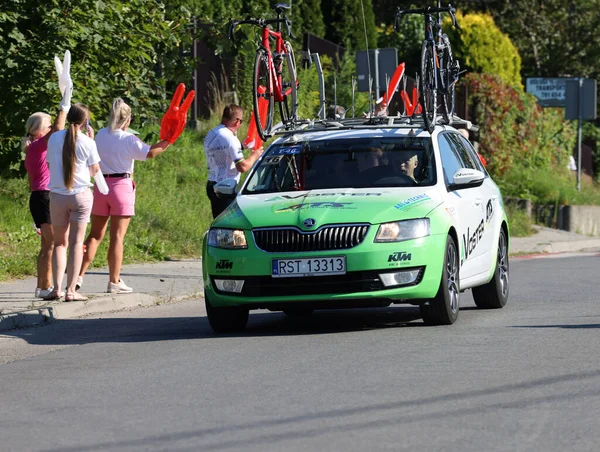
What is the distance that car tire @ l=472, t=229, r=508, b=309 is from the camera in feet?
42.5

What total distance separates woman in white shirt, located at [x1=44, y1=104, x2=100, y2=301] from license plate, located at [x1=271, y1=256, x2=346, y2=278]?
283cm

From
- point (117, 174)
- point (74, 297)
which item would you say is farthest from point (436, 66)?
point (74, 297)

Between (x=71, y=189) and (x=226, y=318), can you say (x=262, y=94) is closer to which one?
(x=71, y=189)

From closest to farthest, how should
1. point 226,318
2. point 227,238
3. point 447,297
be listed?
point 227,238
point 447,297
point 226,318

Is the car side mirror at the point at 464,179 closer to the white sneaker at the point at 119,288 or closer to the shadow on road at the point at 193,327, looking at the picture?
the shadow on road at the point at 193,327

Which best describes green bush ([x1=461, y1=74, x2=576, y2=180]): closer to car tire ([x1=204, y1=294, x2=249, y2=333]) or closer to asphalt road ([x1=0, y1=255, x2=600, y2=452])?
asphalt road ([x1=0, y1=255, x2=600, y2=452])

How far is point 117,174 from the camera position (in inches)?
539

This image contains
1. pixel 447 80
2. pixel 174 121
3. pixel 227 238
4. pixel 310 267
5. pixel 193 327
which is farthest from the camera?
pixel 447 80

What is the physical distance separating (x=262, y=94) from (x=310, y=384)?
22.0 feet

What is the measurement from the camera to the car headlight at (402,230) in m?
10.6

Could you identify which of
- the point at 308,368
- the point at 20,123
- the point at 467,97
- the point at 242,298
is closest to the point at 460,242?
the point at 242,298

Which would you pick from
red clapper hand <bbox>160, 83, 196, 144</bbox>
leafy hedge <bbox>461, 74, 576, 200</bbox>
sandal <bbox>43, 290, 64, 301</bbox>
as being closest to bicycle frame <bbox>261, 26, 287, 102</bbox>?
red clapper hand <bbox>160, 83, 196, 144</bbox>

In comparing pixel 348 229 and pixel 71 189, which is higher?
pixel 71 189

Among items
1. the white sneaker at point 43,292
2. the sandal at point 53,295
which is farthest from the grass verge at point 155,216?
the sandal at point 53,295
